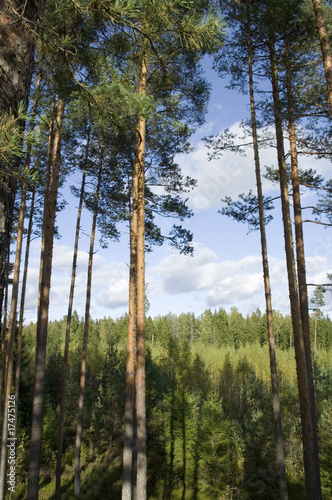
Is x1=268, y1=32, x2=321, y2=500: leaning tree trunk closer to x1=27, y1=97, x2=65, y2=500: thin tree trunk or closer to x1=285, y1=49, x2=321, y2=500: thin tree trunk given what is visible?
x1=285, y1=49, x2=321, y2=500: thin tree trunk

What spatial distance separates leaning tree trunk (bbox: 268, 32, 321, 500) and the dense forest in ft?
0.10

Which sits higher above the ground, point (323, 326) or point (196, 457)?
point (323, 326)

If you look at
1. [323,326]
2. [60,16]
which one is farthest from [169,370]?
[60,16]

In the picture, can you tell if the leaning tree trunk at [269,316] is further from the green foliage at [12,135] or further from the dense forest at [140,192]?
the green foliage at [12,135]

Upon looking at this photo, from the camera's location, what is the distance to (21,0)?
100 inches

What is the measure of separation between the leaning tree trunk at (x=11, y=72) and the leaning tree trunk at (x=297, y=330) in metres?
7.05

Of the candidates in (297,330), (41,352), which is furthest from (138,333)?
(297,330)

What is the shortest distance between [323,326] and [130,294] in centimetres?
5402

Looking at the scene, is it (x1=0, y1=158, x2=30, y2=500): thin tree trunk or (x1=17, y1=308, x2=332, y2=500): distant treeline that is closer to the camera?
(x1=0, y1=158, x2=30, y2=500): thin tree trunk

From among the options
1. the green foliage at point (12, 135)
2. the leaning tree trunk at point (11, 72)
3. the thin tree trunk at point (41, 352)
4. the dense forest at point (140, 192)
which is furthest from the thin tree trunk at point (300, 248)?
the green foliage at point (12, 135)

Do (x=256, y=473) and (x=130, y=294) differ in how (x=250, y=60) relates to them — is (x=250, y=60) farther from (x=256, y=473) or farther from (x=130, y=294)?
(x=256, y=473)

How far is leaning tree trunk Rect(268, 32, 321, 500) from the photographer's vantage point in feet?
23.1

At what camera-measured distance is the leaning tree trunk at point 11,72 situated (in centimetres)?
219

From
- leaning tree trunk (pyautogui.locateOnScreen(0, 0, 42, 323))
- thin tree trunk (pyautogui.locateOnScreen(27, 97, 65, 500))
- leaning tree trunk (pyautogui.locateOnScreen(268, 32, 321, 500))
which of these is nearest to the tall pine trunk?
thin tree trunk (pyautogui.locateOnScreen(27, 97, 65, 500))
